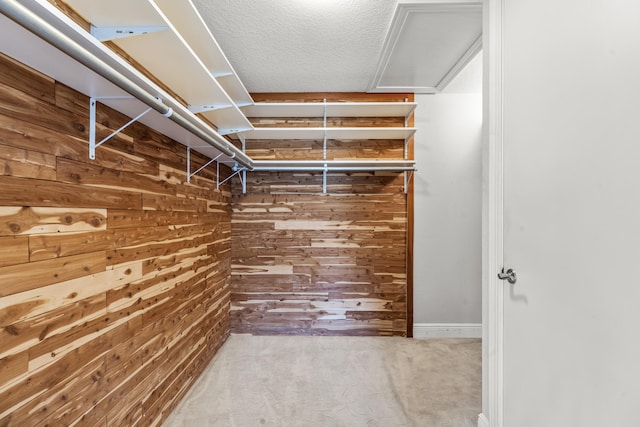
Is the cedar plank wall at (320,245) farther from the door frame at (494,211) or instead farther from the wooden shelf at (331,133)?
the door frame at (494,211)

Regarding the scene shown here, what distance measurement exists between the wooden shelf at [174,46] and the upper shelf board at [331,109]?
21.2 inches

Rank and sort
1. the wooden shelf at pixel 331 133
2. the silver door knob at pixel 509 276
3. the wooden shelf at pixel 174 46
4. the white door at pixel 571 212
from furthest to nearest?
1. the wooden shelf at pixel 331 133
2. the silver door knob at pixel 509 276
3. the wooden shelf at pixel 174 46
4. the white door at pixel 571 212

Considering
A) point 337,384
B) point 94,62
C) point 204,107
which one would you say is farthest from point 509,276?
point 204,107

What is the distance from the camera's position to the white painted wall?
2816mm

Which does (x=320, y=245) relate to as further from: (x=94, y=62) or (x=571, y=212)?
(x=94, y=62)

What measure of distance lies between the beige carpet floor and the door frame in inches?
19.9

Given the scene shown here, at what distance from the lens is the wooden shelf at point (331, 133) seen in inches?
98.5

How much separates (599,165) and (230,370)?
7.99 feet

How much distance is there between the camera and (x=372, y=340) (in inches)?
108

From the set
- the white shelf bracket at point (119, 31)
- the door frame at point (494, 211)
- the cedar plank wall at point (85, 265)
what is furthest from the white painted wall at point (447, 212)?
the white shelf bracket at point (119, 31)

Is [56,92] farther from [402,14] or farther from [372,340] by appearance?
[372,340]

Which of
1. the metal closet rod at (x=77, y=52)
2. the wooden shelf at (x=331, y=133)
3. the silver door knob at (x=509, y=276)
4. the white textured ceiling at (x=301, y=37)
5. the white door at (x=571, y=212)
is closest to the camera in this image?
the metal closet rod at (x=77, y=52)

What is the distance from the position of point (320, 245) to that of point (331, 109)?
127 cm

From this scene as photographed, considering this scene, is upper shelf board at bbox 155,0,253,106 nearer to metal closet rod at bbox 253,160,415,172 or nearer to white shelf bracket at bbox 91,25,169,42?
white shelf bracket at bbox 91,25,169,42
